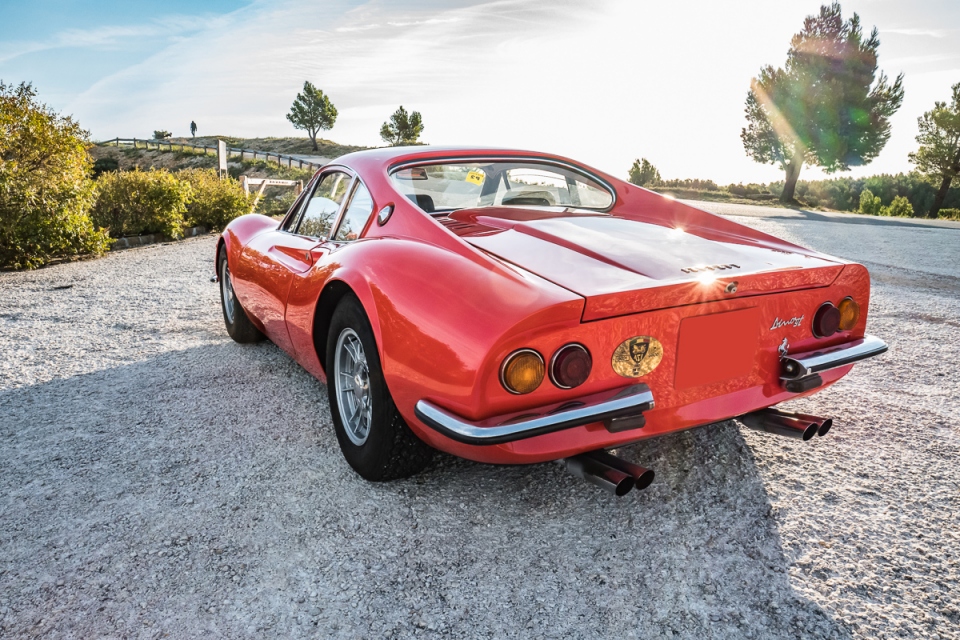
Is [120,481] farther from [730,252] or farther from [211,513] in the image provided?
[730,252]

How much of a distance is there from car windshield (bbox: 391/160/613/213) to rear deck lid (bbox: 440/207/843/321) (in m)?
0.19

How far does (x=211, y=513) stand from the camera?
8.21 ft

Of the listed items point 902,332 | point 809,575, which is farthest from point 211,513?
point 902,332

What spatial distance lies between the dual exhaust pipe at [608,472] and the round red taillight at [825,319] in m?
0.92

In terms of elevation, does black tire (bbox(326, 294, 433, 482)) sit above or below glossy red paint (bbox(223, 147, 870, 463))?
below

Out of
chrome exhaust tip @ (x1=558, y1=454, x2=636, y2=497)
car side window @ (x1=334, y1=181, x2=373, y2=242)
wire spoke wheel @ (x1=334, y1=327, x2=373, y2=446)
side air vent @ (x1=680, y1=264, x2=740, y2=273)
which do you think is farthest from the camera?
car side window @ (x1=334, y1=181, x2=373, y2=242)

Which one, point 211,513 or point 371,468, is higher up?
point 371,468

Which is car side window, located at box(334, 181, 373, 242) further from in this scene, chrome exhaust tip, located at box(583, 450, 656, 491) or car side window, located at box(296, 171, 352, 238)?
chrome exhaust tip, located at box(583, 450, 656, 491)

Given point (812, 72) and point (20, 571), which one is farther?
point (812, 72)

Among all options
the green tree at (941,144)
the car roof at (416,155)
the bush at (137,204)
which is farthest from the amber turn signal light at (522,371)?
the green tree at (941,144)

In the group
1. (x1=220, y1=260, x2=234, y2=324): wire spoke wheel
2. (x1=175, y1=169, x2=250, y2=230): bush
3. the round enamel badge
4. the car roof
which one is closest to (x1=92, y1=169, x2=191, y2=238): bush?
(x1=175, y1=169, x2=250, y2=230): bush

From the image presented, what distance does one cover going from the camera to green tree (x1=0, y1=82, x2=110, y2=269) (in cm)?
818

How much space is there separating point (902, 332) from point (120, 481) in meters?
5.36

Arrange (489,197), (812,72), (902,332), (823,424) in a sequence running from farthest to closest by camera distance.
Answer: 1. (812,72)
2. (902,332)
3. (489,197)
4. (823,424)
